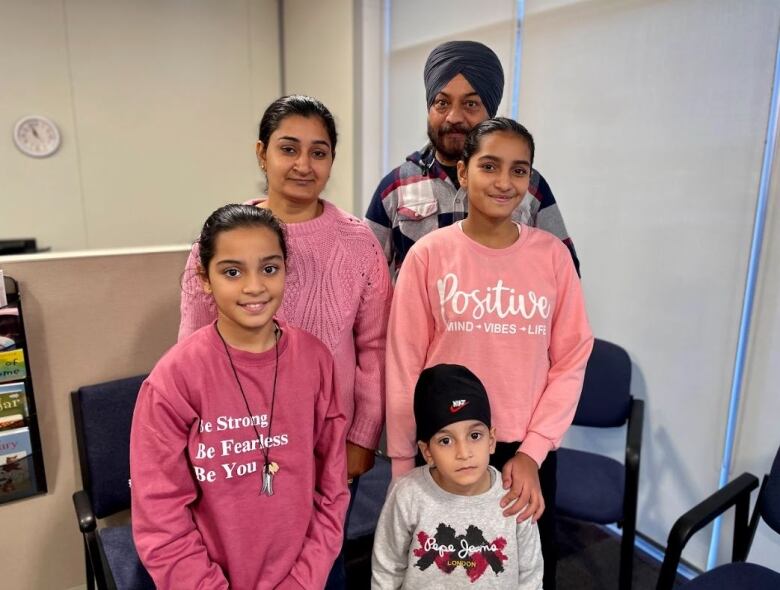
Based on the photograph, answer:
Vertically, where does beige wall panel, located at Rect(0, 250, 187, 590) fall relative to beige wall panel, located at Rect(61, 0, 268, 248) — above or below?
below

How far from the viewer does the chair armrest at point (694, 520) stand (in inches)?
55.2

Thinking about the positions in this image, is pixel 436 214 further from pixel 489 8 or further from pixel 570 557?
pixel 489 8

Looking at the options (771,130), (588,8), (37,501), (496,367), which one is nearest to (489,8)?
(588,8)

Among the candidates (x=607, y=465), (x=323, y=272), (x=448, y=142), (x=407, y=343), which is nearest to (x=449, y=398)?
(x=407, y=343)

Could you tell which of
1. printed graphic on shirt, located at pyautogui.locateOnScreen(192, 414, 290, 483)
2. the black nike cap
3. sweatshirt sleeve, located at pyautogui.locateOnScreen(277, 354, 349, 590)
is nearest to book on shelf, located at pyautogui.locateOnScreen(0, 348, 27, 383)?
printed graphic on shirt, located at pyautogui.locateOnScreen(192, 414, 290, 483)

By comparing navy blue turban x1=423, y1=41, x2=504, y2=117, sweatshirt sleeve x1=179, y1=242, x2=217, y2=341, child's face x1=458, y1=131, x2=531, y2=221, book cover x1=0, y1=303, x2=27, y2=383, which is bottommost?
book cover x1=0, y1=303, x2=27, y2=383

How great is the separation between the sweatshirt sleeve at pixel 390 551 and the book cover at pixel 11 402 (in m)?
1.10

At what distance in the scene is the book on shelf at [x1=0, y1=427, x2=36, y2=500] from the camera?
5.36 ft

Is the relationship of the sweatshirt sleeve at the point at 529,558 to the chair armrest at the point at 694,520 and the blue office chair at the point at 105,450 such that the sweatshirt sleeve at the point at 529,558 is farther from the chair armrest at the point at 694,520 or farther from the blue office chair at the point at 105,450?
the blue office chair at the point at 105,450

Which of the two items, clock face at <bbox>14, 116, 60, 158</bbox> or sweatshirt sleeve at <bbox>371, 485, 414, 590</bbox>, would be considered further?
clock face at <bbox>14, 116, 60, 158</bbox>

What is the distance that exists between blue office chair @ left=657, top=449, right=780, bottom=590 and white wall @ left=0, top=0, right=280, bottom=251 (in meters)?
4.11

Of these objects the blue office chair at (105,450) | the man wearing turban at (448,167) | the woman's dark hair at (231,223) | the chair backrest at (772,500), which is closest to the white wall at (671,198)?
the chair backrest at (772,500)

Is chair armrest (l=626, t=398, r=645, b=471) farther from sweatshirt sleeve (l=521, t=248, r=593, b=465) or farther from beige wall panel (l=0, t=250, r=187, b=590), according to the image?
beige wall panel (l=0, t=250, r=187, b=590)

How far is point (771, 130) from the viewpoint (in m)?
1.73
